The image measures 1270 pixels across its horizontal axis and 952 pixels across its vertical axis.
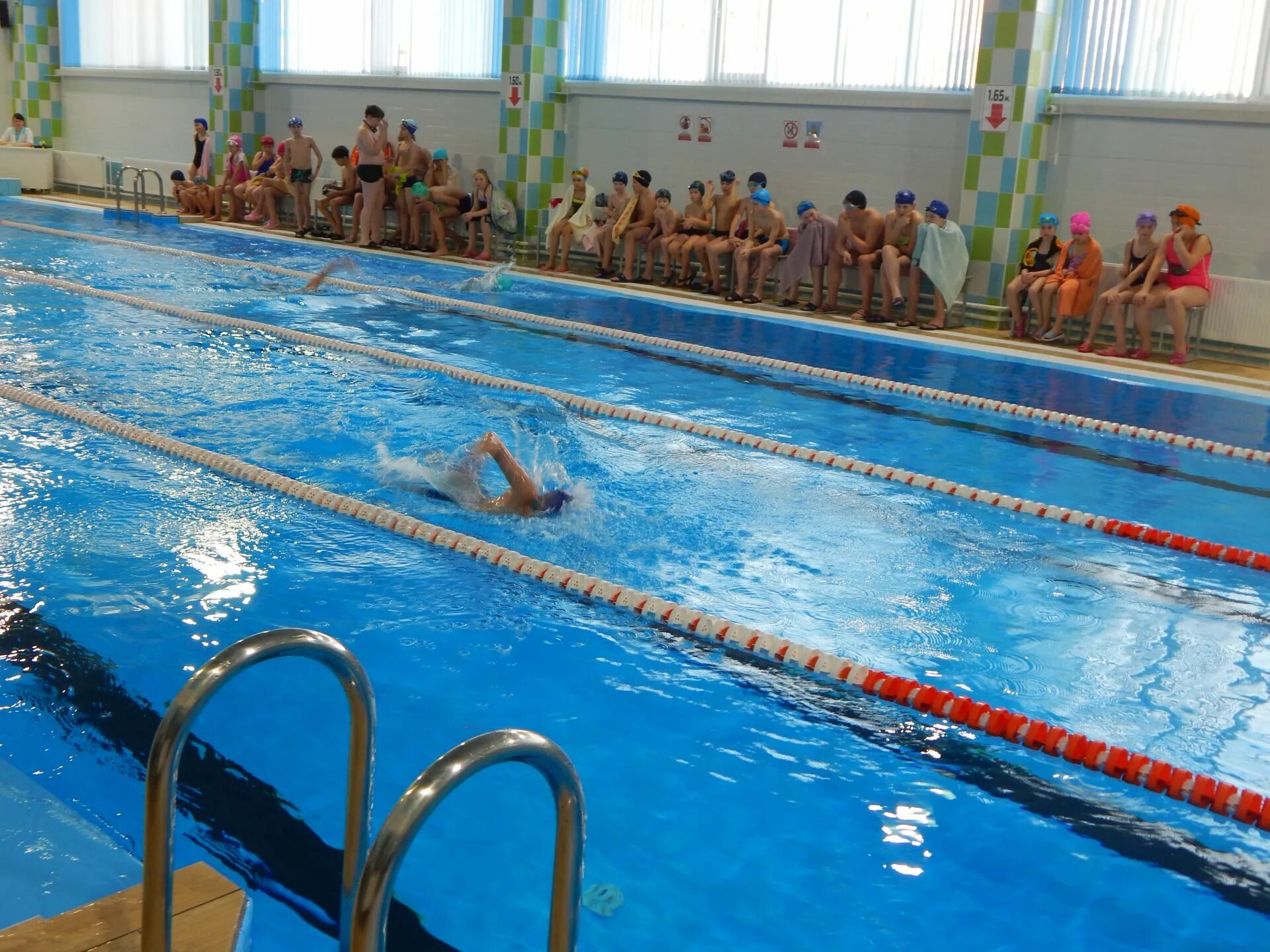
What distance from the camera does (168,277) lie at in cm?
1144

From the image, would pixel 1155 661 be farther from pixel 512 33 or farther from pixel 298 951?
pixel 512 33

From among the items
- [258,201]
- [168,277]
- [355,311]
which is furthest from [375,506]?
[258,201]

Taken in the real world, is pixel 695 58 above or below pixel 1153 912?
above

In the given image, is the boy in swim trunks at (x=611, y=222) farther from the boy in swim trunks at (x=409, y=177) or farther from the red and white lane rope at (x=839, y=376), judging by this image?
the boy in swim trunks at (x=409, y=177)

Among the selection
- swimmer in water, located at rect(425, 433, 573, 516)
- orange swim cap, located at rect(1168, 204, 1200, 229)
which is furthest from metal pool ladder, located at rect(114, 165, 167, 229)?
swimmer in water, located at rect(425, 433, 573, 516)

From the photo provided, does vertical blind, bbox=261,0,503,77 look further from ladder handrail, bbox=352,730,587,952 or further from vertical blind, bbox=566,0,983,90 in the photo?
ladder handrail, bbox=352,730,587,952

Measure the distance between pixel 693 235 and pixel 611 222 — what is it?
1074 millimetres

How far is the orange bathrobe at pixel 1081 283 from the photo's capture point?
10.1m

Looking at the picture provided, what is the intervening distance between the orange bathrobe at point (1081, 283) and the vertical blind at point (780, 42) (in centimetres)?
229

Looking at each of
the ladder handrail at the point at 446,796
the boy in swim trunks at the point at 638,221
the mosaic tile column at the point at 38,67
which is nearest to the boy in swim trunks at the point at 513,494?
the ladder handrail at the point at 446,796

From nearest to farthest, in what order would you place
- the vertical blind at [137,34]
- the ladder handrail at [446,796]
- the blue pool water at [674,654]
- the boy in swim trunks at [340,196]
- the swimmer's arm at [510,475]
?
1. the ladder handrail at [446,796]
2. the blue pool water at [674,654]
3. the swimmer's arm at [510,475]
4. the boy in swim trunks at [340,196]
5. the vertical blind at [137,34]

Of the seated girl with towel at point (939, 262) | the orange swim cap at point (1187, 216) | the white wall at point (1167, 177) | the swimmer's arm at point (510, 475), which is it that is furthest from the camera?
the seated girl with towel at point (939, 262)

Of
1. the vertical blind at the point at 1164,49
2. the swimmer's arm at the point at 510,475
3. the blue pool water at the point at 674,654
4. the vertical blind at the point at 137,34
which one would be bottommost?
the blue pool water at the point at 674,654

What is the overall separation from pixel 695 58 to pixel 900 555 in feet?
31.5
